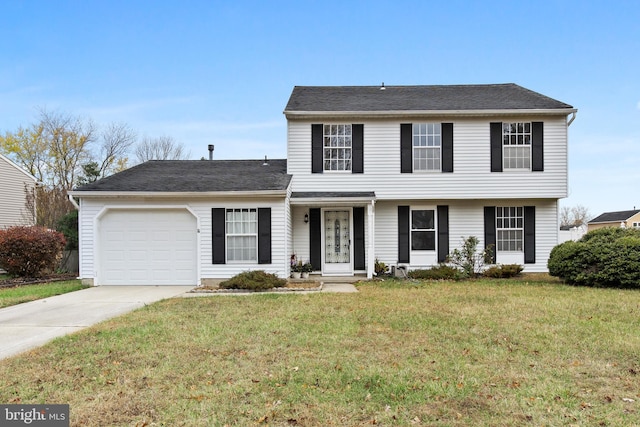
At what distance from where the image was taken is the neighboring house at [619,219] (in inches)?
2026

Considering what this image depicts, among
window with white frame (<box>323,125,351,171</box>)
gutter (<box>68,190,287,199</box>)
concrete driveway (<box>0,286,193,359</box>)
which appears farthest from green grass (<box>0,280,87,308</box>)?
window with white frame (<box>323,125,351,171</box>)

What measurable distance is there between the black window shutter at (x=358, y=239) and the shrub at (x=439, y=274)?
162cm

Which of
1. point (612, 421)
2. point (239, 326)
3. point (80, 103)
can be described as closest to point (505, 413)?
point (612, 421)

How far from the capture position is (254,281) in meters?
11.3

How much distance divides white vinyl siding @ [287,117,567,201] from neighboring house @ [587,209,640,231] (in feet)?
139

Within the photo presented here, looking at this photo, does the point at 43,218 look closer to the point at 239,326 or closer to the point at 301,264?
the point at 301,264

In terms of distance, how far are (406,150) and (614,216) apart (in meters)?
54.0

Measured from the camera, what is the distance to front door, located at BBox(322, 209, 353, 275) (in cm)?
1401

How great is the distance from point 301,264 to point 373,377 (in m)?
9.22

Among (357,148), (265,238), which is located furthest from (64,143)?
(357,148)

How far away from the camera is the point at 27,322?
7527mm

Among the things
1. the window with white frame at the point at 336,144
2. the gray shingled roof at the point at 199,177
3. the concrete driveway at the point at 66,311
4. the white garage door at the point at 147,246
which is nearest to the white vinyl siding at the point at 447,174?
the window with white frame at the point at 336,144

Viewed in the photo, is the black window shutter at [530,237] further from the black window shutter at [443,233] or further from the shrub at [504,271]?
the black window shutter at [443,233]

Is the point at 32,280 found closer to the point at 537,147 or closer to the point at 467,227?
the point at 467,227
